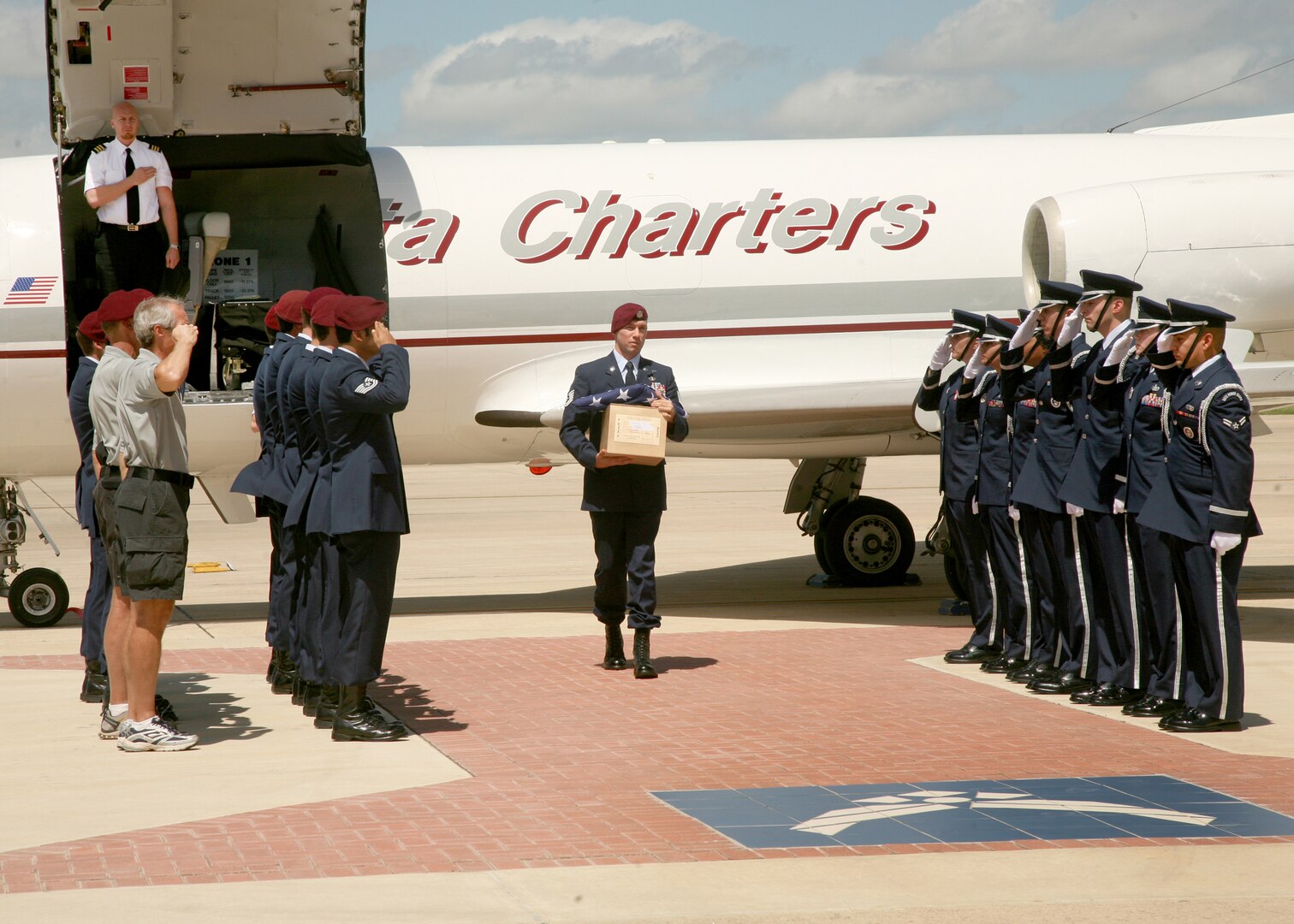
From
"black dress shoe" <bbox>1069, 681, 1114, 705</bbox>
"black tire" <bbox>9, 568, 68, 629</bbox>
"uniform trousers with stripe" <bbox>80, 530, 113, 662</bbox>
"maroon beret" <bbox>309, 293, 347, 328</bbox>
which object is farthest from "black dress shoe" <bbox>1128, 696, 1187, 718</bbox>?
"black tire" <bbox>9, 568, 68, 629</bbox>

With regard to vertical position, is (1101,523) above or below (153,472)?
below

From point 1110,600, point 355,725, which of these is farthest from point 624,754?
point 1110,600

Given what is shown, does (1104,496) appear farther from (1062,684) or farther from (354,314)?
(354,314)

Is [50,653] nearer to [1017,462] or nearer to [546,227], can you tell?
[546,227]

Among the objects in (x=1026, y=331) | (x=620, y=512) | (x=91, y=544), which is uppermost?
(x=1026, y=331)

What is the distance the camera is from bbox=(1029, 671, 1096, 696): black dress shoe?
8484mm

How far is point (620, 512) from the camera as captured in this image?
30.0ft

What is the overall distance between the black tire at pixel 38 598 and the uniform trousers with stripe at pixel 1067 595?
7527mm

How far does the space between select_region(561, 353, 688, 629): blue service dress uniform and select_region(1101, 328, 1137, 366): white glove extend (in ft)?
8.48

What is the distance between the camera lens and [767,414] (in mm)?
11109

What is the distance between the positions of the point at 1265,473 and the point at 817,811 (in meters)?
22.9

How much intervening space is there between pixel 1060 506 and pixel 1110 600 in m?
0.60

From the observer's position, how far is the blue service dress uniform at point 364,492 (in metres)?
7.23

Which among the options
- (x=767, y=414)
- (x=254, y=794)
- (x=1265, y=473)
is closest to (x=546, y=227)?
(x=767, y=414)
